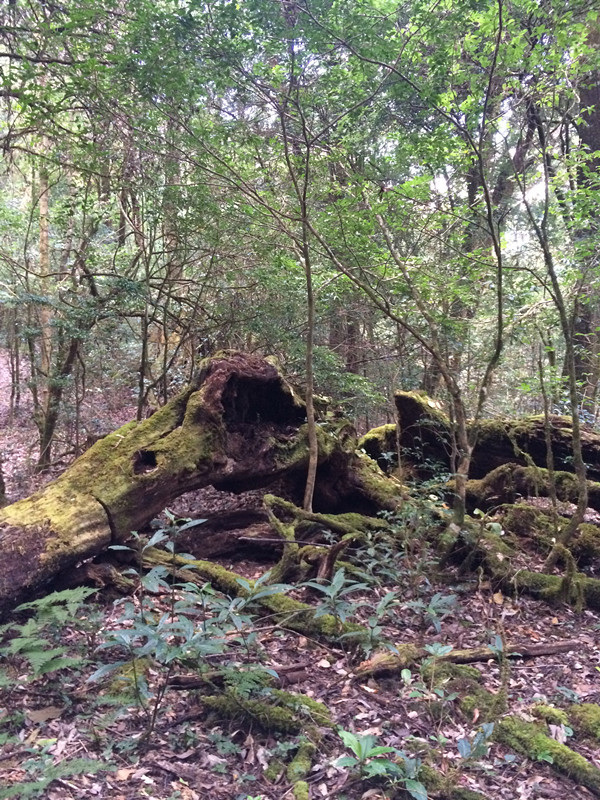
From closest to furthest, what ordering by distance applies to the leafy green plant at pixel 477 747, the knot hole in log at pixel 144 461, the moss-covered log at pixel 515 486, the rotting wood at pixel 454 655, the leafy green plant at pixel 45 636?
the leafy green plant at pixel 477 747 < the leafy green plant at pixel 45 636 < the rotting wood at pixel 454 655 < the knot hole in log at pixel 144 461 < the moss-covered log at pixel 515 486

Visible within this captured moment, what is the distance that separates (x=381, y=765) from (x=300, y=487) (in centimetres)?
424

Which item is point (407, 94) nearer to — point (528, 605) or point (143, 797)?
point (528, 605)

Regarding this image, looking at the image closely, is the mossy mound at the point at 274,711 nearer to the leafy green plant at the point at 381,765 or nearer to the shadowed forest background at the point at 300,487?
the shadowed forest background at the point at 300,487

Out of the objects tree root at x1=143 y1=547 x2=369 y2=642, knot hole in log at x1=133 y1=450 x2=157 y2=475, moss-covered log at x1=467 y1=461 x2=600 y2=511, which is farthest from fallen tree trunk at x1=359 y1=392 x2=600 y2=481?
knot hole in log at x1=133 y1=450 x2=157 y2=475

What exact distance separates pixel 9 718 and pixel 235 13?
548 cm

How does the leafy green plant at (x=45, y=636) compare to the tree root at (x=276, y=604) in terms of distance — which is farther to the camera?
the tree root at (x=276, y=604)

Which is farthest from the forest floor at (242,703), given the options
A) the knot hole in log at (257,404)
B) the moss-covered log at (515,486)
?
the moss-covered log at (515,486)

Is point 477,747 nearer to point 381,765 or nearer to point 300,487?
point 381,765

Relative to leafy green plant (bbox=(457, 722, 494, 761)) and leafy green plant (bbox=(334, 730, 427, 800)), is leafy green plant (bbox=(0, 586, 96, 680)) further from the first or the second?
leafy green plant (bbox=(457, 722, 494, 761))

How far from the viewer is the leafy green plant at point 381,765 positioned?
229cm


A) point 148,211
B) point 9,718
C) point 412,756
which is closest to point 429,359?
point 148,211

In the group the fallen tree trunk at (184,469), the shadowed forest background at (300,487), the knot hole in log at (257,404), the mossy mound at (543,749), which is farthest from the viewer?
the knot hole in log at (257,404)

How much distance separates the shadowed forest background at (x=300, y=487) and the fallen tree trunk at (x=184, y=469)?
0.03 metres

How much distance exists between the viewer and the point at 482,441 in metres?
7.17
